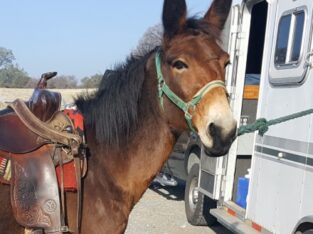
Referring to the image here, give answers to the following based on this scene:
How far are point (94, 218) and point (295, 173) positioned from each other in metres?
1.96

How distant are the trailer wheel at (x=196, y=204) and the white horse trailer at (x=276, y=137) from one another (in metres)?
0.89

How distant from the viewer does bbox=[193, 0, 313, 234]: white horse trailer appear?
140 inches

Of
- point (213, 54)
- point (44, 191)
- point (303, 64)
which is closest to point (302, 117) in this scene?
point (303, 64)

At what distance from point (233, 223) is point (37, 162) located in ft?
10.0

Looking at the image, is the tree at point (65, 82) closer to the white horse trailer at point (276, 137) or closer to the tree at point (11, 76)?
the white horse trailer at point (276, 137)

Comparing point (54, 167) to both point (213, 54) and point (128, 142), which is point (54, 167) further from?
point (213, 54)

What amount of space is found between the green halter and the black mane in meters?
0.11

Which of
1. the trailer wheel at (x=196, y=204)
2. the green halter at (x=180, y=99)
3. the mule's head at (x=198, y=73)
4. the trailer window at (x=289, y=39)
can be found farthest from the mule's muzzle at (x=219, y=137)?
the trailer wheel at (x=196, y=204)

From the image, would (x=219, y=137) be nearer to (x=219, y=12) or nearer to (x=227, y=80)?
(x=219, y=12)

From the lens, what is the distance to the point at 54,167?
2324 mm

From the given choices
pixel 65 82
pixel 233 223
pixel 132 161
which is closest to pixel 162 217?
pixel 233 223

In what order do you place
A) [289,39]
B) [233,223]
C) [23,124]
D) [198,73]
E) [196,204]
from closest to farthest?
1. [198,73]
2. [23,124]
3. [289,39]
4. [233,223]
5. [196,204]

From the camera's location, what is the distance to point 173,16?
7.51 feet

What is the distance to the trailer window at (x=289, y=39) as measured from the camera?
3775 millimetres
